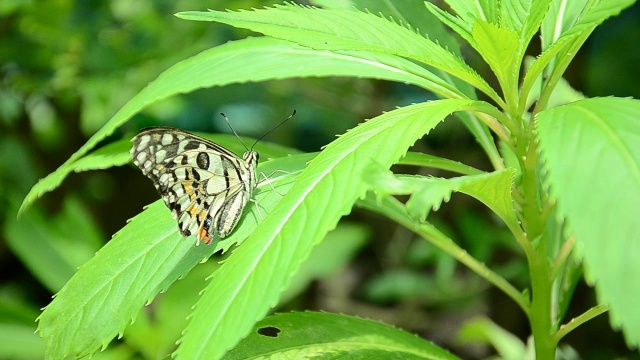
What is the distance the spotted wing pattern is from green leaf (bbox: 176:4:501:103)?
28 centimetres

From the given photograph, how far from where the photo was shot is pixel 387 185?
634mm

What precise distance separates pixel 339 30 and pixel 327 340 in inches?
17.2

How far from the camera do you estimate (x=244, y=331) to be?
615 mm

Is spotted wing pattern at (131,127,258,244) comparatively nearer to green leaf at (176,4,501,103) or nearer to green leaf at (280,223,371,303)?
green leaf at (176,4,501,103)

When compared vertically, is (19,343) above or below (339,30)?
below

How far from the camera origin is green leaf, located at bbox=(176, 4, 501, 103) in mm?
783

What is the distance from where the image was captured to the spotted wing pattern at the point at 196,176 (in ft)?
3.26

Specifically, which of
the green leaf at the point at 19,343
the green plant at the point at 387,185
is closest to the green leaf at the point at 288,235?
the green plant at the point at 387,185

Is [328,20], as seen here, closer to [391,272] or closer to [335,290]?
[391,272]

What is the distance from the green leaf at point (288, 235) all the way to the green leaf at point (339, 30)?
8 cm

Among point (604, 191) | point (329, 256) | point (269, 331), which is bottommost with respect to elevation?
point (329, 256)

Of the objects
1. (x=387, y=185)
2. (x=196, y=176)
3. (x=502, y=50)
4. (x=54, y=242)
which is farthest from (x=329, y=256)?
(x=387, y=185)

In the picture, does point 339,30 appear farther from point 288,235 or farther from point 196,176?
point 196,176

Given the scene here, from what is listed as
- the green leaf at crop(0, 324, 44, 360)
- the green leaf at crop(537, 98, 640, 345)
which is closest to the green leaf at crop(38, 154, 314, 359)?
the green leaf at crop(537, 98, 640, 345)
